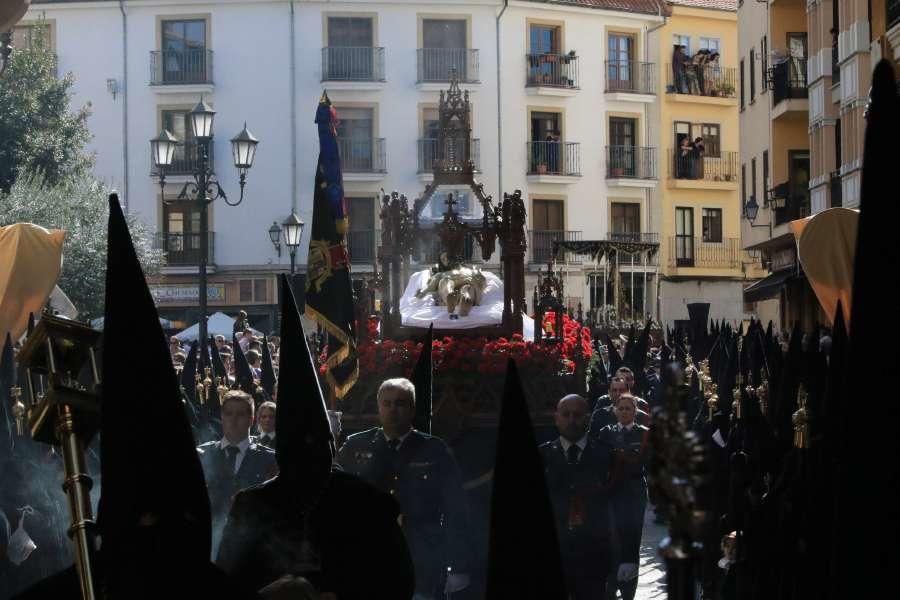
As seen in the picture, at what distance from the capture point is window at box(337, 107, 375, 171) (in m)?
43.5

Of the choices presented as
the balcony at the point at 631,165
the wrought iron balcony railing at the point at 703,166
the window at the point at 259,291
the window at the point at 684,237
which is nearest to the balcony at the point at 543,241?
the balcony at the point at 631,165

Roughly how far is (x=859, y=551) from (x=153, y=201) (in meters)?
41.4

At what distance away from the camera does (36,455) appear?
896 cm

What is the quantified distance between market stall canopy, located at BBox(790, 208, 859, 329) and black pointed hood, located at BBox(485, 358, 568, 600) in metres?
8.57

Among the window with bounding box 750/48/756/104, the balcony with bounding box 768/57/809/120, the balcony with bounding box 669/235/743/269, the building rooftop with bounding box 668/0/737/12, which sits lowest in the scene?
the balcony with bounding box 669/235/743/269

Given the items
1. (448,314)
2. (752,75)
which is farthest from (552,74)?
(448,314)

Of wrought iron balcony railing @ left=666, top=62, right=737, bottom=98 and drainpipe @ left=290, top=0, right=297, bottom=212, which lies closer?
drainpipe @ left=290, top=0, right=297, bottom=212

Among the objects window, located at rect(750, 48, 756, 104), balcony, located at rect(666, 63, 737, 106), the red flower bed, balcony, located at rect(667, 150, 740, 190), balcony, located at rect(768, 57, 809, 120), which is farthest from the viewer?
balcony, located at rect(667, 150, 740, 190)

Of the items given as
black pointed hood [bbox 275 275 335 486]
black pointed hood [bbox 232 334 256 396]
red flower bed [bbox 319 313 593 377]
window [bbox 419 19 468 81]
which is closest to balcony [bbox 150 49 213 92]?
window [bbox 419 19 468 81]

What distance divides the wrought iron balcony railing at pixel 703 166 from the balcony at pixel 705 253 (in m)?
1.81

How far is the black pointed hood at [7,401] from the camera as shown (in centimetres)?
888

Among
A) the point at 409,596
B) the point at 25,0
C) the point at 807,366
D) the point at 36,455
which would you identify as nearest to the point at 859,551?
the point at 409,596

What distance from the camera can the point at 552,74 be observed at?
1781 inches

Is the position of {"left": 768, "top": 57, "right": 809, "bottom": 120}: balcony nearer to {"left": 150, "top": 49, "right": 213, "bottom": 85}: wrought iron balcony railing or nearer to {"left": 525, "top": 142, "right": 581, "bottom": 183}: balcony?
{"left": 525, "top": 142, "right": 581, "bottom": 183}: balcony
